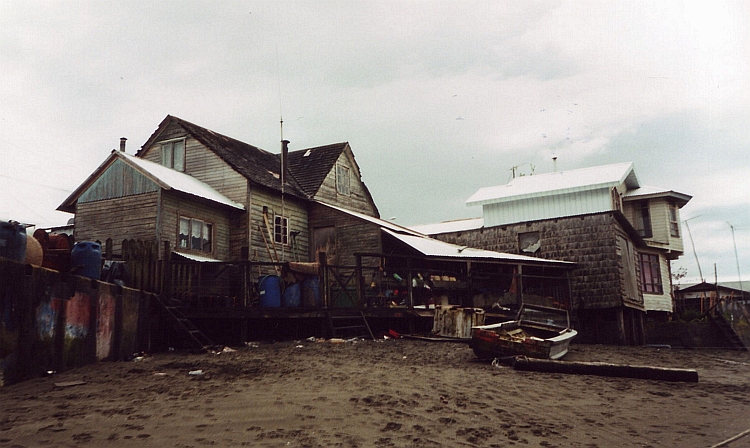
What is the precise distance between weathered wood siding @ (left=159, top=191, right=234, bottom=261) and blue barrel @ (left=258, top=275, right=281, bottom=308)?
4768mm

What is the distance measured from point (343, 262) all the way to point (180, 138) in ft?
26.8

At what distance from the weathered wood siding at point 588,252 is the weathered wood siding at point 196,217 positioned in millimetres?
12113

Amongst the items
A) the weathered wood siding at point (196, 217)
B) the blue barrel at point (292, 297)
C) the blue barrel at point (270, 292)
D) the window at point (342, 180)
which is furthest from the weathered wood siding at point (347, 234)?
the blue barrel at point (270, 292)

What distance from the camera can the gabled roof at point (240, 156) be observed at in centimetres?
2236

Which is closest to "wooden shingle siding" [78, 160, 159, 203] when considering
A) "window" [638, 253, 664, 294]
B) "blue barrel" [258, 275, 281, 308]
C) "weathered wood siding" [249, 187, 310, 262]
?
"weathered wood siding" [249, 187, 310, 262]

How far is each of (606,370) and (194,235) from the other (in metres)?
14.3

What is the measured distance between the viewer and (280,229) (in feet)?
75.5

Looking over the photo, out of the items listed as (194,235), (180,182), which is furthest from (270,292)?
(180,182)

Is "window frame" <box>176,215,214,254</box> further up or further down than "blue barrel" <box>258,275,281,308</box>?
further up

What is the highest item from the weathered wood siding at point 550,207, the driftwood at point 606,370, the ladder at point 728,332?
→ the weathered wood siding at point 550,207

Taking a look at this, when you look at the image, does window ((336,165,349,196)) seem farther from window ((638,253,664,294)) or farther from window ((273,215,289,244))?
window ((638,253,664,294))

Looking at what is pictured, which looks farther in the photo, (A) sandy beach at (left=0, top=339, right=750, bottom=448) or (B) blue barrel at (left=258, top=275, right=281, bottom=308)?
(B) blue barrel at (left=258, top=275, right=281, bottom=308)

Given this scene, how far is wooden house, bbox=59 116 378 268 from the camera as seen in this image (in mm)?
19328

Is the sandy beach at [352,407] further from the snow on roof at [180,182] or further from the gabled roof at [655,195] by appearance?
the gabled roof at [655,195]
